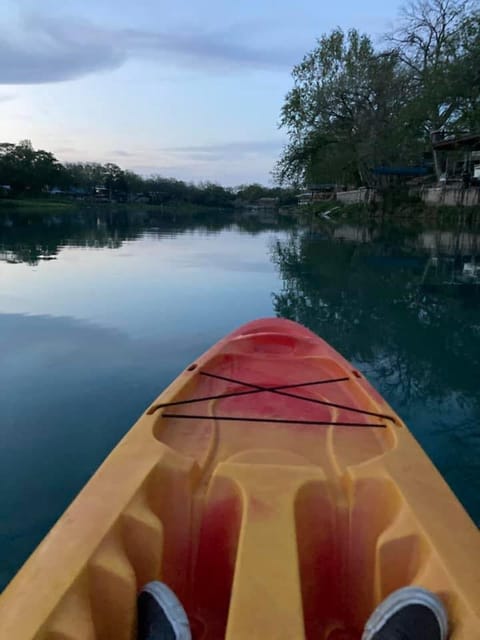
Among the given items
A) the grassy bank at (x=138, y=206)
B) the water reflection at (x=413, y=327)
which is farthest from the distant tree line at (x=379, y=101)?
the grassy bank at (x=138, y=206)

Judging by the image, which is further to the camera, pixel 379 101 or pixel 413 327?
pixel 379 101

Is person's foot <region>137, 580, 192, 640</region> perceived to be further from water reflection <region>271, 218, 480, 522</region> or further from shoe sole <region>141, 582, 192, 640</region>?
A: water reflection <region>271, 218, 480, 522</region>

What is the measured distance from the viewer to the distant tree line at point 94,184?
58.1m

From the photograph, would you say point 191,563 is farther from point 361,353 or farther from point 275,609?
point 361,353

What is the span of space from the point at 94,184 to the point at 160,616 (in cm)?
8623

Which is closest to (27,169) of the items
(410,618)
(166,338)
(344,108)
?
(344,108)

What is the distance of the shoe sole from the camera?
1.33 metres

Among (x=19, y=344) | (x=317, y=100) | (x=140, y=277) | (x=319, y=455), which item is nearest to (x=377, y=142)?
(x=317, y=100)

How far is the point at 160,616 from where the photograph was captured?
54.2 inches

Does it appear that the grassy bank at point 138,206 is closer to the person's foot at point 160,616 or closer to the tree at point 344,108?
the tree at point 344,108

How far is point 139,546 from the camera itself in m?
1.64

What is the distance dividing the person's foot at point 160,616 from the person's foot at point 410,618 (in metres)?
0.54

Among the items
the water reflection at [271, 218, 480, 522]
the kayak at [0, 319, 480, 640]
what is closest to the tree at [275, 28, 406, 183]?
the water reflection at [271, 218, 480, 522]

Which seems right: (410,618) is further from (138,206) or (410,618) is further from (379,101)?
(138,206)
